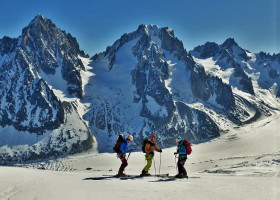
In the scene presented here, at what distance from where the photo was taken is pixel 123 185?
55.0 feet

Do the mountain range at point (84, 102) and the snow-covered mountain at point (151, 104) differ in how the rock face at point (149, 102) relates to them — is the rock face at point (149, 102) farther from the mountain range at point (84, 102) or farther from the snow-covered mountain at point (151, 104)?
the mountain range at point (84, 102)

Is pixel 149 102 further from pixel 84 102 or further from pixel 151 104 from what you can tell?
pixel 84 102

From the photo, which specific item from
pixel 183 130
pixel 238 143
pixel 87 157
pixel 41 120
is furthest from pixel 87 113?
pixel 238 143

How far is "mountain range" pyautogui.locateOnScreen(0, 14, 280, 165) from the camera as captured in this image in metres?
143

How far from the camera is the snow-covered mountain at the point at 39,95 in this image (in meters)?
139

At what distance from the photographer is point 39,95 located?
154500 mm

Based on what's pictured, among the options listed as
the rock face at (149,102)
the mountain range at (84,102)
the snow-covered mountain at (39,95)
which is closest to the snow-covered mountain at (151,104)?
the rock face at (149,102)

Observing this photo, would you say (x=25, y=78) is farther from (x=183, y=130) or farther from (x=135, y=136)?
(x=183, y=130)

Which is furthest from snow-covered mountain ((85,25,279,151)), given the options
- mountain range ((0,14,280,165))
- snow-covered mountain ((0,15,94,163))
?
snow-covered mountain ((0,15,94,163))

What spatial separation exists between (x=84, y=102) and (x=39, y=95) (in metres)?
23.1

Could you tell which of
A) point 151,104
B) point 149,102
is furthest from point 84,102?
point 151,104

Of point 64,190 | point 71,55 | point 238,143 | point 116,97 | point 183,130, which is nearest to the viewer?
point 64,190

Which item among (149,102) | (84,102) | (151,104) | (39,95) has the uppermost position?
(149,102)

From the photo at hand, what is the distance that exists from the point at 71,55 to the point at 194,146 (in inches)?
3541
